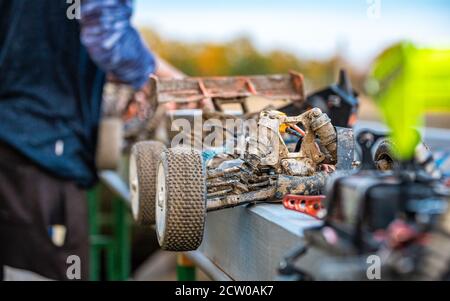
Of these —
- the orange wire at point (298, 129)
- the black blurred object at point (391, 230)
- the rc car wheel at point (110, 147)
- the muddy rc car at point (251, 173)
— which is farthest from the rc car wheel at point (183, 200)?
the rc car wheel at point (110, 147)

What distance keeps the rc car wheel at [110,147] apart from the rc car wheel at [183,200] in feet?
13.4

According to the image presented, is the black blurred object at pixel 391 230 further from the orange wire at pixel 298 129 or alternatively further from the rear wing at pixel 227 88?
the rear wing at pixel 227 88

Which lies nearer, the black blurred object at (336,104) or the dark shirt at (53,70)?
the black blurred object at (336,104)

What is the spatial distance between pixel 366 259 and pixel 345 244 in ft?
0.19

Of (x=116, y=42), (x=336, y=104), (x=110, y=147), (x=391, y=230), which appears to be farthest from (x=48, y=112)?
(x=391, y=230)

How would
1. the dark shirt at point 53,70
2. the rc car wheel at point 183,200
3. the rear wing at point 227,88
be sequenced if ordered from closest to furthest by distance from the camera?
the rc car wheel at point 183,200 < the rear wing at point 227,88 < the dark shirt at point 53,70

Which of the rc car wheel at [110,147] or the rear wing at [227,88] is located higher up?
the rear wing at [227,88]

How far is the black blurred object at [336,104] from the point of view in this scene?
402 cm

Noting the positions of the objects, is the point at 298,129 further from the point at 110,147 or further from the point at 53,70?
the point at 110,147

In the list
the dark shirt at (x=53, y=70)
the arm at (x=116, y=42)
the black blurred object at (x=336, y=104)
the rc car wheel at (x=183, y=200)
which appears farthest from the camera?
the dark shirt at (x=53, y=70)

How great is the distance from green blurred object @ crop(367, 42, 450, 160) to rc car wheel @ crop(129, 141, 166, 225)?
73.8 inches

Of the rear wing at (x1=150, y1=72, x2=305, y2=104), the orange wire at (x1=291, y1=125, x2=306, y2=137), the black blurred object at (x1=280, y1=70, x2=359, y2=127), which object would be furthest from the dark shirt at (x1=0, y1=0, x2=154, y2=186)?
the orange wire at (x1=291, y1=125, x2=306, y2=137)

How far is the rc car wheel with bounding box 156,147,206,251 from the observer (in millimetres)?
2834

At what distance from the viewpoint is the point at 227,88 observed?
4.34 metres
